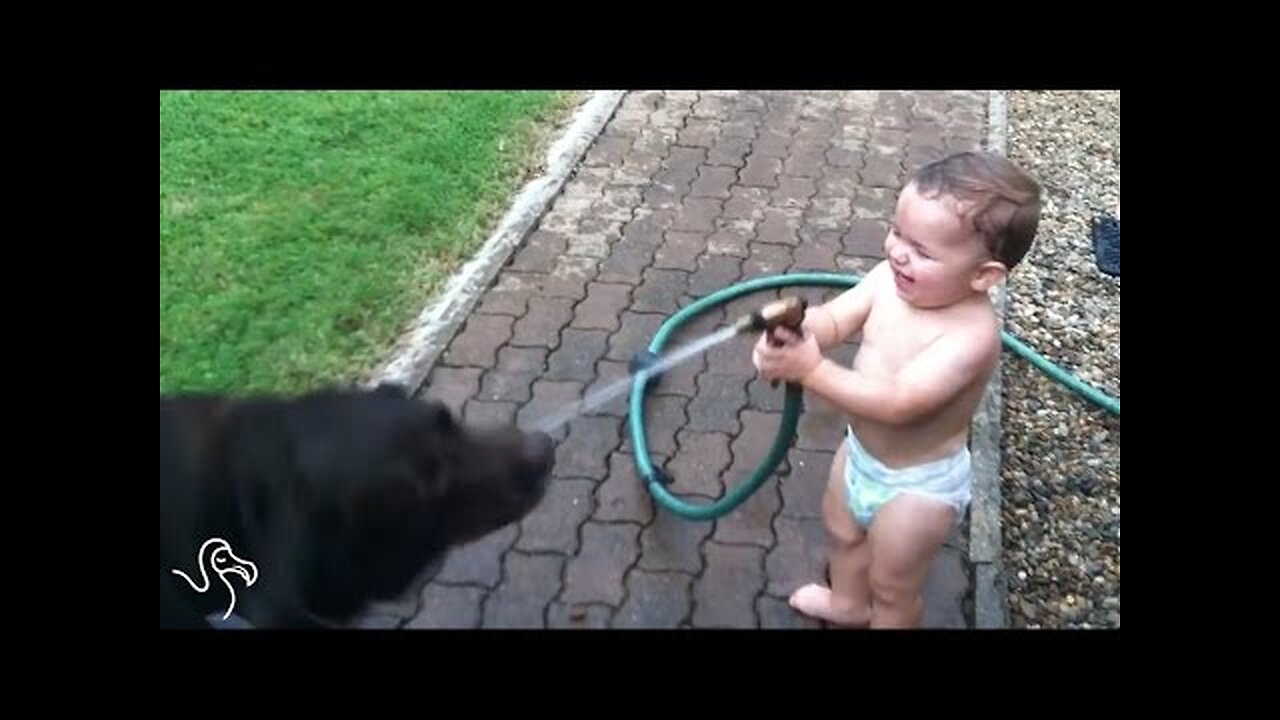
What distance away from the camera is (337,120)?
530 centimetres

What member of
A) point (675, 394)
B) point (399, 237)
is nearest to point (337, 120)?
point (399, 237)

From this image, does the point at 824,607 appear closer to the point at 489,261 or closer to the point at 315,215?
the point at 489,261

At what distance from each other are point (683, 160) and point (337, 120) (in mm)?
1524

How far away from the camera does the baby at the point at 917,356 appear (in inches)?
97.7

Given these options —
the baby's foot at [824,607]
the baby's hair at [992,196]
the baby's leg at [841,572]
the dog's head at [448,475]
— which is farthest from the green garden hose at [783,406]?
the baby's hair at [992,196]

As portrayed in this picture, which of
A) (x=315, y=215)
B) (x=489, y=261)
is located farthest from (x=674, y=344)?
(x=315, y=215)

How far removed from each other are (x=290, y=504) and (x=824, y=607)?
1.39 meters

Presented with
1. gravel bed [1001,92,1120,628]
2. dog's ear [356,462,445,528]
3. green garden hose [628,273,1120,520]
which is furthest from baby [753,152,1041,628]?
dog's ear [356,462,445,528]

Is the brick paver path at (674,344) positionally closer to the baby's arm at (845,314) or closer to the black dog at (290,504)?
the black dog at (290,504)

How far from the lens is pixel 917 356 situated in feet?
8.41

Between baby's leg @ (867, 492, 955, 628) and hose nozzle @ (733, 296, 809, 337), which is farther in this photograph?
baby's leg @ (867, 492, 955, 628)

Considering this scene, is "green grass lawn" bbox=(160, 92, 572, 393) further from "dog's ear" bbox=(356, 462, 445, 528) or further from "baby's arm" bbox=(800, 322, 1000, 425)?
"baby's arm" bbox=(800, 322, 1000, 425)

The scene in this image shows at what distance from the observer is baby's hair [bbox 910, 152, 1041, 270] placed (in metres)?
2.46

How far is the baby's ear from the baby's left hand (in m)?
0.36
